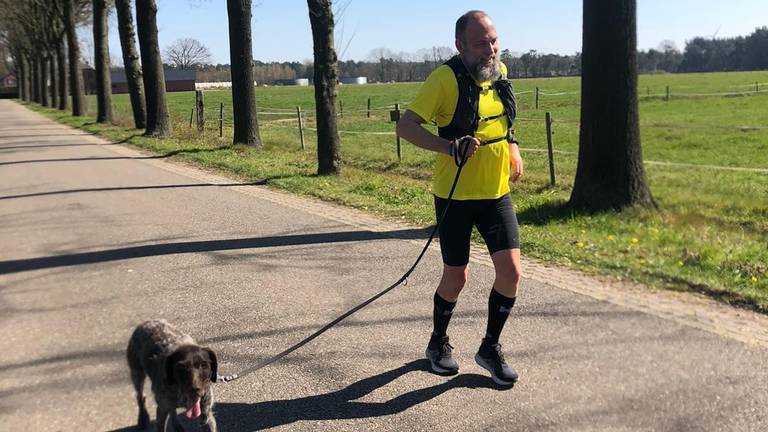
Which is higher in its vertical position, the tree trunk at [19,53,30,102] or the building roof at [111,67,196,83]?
the building roof at [111,67,196,83]

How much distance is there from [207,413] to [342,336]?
163 cm

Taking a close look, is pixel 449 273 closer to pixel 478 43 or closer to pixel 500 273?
pixel 500 273

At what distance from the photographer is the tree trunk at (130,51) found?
2455 centimetres

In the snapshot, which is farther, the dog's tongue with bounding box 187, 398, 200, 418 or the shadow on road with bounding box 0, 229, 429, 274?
the shadow on road with bounding box 0, 229, 429, 274

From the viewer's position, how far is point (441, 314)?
4.14m

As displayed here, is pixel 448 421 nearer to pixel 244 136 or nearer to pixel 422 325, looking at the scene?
pixel 422 325

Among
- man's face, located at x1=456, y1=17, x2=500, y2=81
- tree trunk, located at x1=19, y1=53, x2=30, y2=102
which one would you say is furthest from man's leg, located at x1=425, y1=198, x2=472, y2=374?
tree trunk, located at x1=19, y1=53, x2=30, y2=102

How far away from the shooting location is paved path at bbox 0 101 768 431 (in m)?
3.66

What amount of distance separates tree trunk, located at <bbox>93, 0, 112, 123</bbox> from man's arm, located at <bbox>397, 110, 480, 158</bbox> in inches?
1177

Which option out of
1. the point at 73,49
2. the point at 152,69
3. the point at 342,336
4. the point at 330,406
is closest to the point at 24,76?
the point at 73,49

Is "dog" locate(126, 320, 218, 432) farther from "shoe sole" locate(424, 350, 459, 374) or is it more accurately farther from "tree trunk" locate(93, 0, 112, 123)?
"tree trunk" locate(93, 0, 112, 123)

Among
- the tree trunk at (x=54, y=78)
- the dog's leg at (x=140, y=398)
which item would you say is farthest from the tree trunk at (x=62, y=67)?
the dog's leg at (x=140, y=398)

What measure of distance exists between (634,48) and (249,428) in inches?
264

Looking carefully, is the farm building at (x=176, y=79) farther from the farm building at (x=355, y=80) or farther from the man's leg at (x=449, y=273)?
the man's leg at (x=449, y=273)
